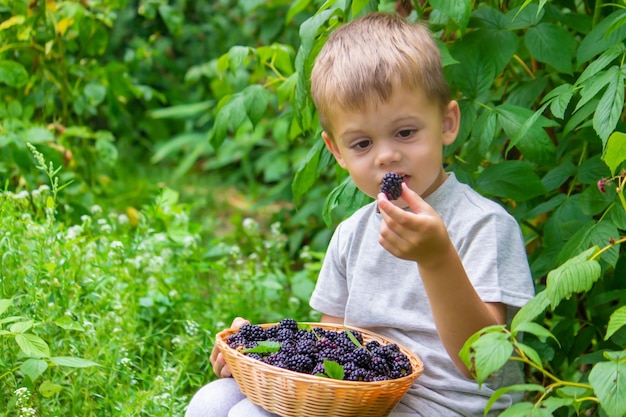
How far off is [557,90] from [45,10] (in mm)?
2426

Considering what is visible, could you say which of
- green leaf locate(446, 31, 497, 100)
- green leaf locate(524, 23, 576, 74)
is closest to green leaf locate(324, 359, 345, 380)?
green leaf locate(446, 31, 497, 100)

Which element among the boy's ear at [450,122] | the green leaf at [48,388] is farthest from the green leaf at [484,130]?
the green leaf at [48,388]

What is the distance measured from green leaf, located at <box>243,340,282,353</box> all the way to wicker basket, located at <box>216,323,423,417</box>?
0.03 metres

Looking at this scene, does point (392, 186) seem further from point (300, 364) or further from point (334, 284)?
point (334, 284)

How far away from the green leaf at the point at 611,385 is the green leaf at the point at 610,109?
522 millimetres

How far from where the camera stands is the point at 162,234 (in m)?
3.55

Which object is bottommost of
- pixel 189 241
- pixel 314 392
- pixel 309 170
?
pixel 189 241

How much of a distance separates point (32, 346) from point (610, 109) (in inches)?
58.5

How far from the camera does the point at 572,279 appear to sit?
1.59m

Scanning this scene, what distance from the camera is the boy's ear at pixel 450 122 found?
2.19 m

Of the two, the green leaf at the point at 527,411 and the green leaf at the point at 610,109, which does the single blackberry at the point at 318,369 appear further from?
the green leaf at the point at 610,109

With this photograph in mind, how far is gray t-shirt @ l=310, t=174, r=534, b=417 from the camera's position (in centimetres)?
201

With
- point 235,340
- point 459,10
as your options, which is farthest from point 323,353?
point 459,10

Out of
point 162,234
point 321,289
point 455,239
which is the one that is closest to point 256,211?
point 162,234
